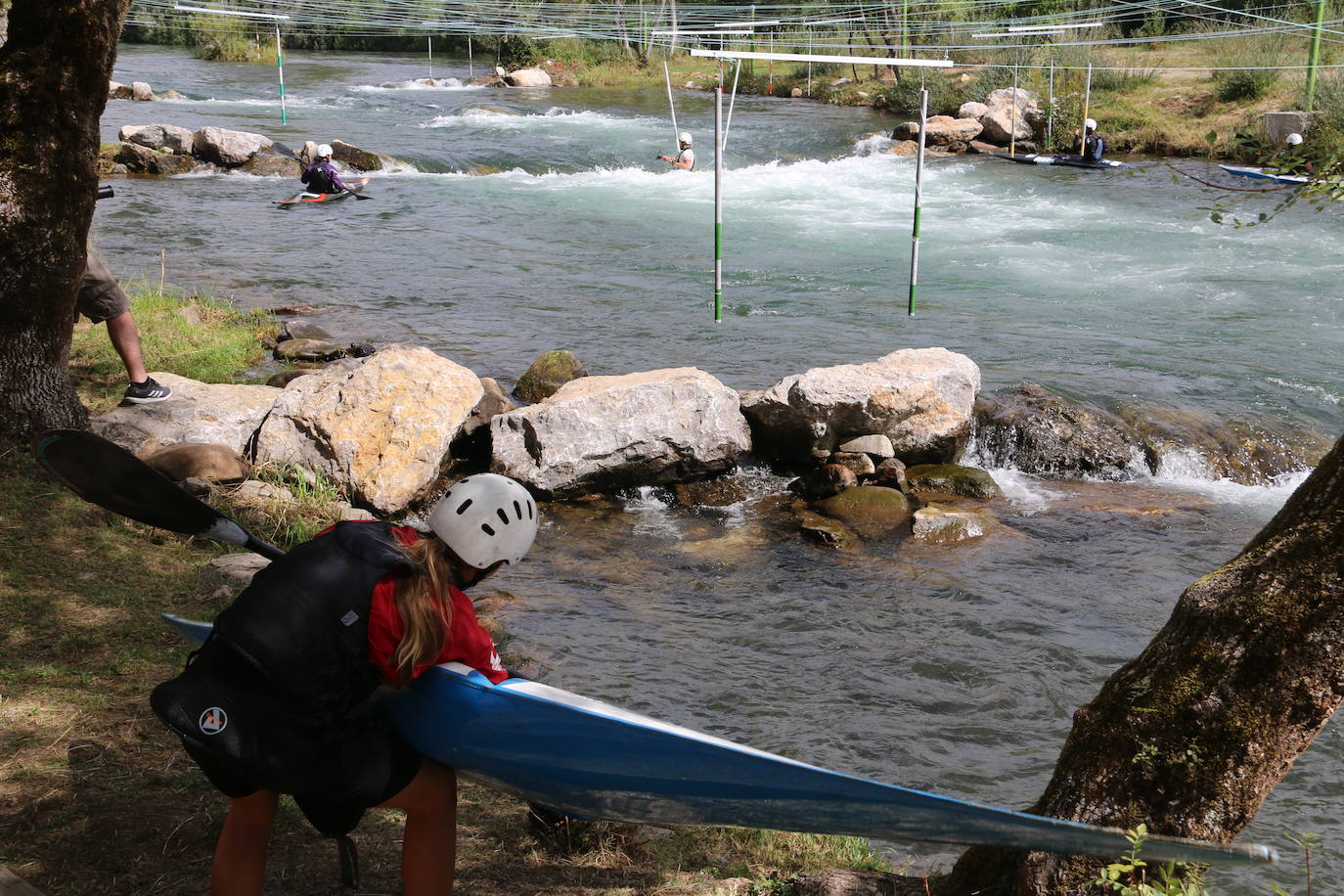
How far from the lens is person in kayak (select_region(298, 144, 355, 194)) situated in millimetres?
17328

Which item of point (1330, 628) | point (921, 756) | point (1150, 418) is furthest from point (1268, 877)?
point (1150, 418)

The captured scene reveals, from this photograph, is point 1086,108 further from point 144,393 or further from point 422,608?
point 422,608

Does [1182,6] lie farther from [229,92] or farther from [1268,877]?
[1268,877]

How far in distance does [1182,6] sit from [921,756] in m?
31.1

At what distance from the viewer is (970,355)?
10.4m

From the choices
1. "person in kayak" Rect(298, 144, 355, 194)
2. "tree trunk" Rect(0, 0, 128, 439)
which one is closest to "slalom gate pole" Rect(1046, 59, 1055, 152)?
"person in kayak" Rect(298, 144, 355, 194)

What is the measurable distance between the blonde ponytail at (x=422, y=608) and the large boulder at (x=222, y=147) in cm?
1974

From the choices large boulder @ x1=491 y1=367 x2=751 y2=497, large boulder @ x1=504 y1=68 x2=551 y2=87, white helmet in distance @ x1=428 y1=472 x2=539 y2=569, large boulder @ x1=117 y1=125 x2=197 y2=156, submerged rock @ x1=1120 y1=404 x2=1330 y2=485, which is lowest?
submerged rock @ x1=1120 y1=404 x2=1330 y2=485

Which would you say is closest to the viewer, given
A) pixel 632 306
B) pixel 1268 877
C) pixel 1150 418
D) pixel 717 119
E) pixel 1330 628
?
pixel 1330 628

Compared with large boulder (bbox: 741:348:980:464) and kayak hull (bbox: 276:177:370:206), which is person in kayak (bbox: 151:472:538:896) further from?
kayak hull (bbox: 276:177:370:206)

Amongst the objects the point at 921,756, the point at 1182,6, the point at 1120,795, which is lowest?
the point at 921,756

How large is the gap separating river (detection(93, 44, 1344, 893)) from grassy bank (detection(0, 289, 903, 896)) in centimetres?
68

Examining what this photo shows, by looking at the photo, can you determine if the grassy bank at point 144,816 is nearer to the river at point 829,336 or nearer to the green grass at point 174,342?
the river at point 829,336

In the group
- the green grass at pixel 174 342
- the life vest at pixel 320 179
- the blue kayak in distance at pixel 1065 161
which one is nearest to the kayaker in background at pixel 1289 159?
the green grass at pixel 174 342
